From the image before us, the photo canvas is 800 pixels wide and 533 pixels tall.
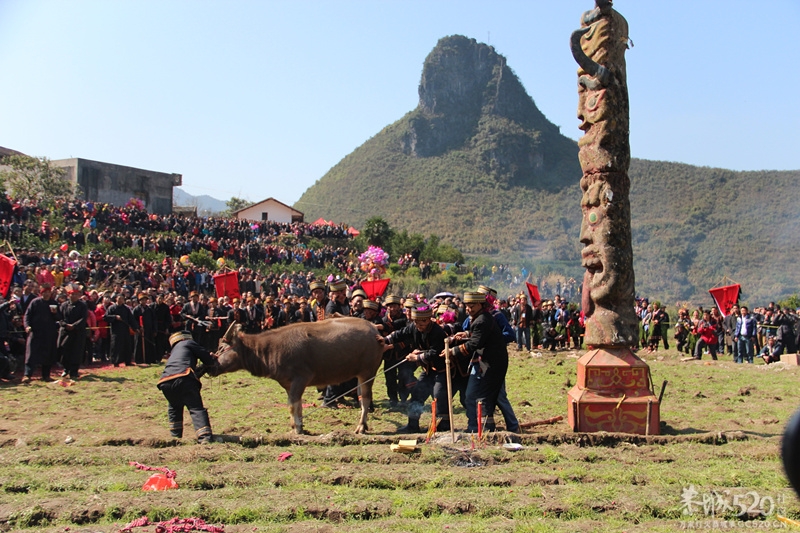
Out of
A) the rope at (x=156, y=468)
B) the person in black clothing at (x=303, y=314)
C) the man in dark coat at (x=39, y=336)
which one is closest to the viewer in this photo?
the rope at (x=156, y=468)

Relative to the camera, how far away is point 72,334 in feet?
53.9

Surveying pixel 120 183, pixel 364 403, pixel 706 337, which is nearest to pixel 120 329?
pixel 364 403

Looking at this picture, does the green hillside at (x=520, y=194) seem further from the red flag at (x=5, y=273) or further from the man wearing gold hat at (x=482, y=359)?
the man wearing gold hat at (x=482, y=359)

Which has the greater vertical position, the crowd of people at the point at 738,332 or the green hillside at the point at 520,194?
the green hillside at the point at 520,194

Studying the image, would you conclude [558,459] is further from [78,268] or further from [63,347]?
[78,268]

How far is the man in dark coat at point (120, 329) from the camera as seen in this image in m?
19.3

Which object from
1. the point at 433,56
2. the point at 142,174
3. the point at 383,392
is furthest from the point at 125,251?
the point at 433,56

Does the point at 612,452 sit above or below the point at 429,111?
below

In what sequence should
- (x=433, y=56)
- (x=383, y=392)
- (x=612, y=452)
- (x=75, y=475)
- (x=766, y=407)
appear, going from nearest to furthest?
1. (x=75, y=475)
2. (x=612, y=452)
3. (x=766, y=407)
4. (x=383, y=392)
5. (x=433, y=56)

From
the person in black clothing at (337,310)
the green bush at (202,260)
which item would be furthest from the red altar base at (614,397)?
the green bush at (202,260)

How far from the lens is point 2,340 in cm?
1582

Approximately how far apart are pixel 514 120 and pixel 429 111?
16.5 metres

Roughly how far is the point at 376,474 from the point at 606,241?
5.44m

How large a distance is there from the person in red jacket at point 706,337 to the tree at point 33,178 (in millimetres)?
41100
